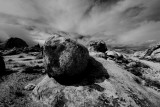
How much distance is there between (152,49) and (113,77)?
51089mm

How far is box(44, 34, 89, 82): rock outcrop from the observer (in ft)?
27.9

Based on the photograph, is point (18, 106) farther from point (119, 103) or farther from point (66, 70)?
point (119, 103)

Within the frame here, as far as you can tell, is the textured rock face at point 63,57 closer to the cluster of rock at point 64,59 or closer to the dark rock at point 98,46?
the cluster of rock at point 64,59

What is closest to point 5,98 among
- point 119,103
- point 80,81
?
point 80,81

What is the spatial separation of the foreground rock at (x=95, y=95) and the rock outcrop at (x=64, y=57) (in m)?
1.05

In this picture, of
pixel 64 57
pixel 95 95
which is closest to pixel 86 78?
pixel 95 95

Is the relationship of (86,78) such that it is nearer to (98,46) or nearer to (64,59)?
(64,59)

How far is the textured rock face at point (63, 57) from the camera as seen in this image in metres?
8.49

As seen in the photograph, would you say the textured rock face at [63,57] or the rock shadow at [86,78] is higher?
the textured rock face at [63,57]

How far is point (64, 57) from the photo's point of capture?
337 inches

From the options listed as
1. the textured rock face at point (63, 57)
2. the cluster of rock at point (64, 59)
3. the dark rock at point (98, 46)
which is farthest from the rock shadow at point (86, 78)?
the dark rock at point (98, 46)

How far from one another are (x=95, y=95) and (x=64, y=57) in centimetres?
359

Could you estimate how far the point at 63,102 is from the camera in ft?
24.1

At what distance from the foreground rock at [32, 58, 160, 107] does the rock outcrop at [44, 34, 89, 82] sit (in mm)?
1050
